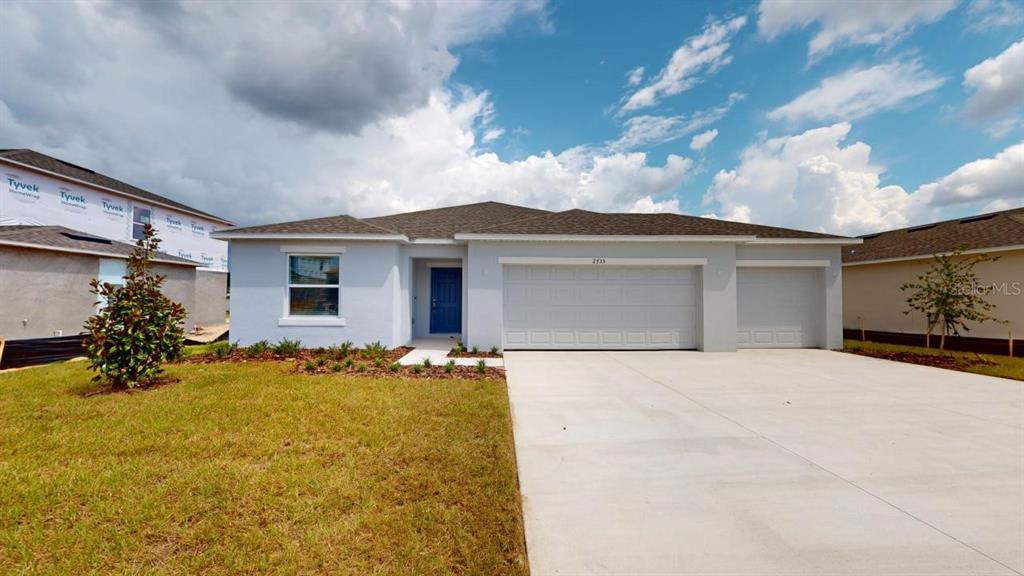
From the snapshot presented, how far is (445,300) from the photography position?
13086 mm

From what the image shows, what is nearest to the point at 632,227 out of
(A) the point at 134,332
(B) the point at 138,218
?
(A) the point at 134,332

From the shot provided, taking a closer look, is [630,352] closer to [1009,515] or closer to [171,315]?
[1009,515]

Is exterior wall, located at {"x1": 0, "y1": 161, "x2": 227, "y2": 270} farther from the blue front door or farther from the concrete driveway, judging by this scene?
the concrete driveway

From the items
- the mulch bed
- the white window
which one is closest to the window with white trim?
the white window

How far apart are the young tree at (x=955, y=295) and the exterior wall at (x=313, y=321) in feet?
48.8

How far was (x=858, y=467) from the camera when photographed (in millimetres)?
3756

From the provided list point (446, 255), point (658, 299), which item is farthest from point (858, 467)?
point (446, 255)

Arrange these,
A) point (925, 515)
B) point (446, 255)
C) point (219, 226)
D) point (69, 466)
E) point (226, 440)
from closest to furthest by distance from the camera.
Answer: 1. point (925, 515)
2. point (69, 466)
3. point (226, 440)
4. point (446, 255)
5. point (219, 226)

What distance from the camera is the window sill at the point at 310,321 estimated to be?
33.1ft

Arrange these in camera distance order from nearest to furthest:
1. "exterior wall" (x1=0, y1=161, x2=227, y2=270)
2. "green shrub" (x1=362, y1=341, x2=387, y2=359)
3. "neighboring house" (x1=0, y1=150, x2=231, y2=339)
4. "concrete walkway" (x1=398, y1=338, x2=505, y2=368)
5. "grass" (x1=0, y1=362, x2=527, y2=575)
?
"grass" (x1=0, y1=362, x2=527, y2=575)
"concrete walkway" (x1=398, y1=338, x2=505, y2=368)
"green shrub" (x1=362, y1=341, x2=387, y2=359)
"neighboring house" (x1=0, y1=150, x2=231, y2=339)
"exterior wall" (x1=0, y1=161, x2=227, y2=270)

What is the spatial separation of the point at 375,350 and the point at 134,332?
4.39 metres

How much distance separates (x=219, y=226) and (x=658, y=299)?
932 inches

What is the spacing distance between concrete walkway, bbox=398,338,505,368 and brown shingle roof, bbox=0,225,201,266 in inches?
375

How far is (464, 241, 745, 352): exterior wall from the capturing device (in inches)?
408
